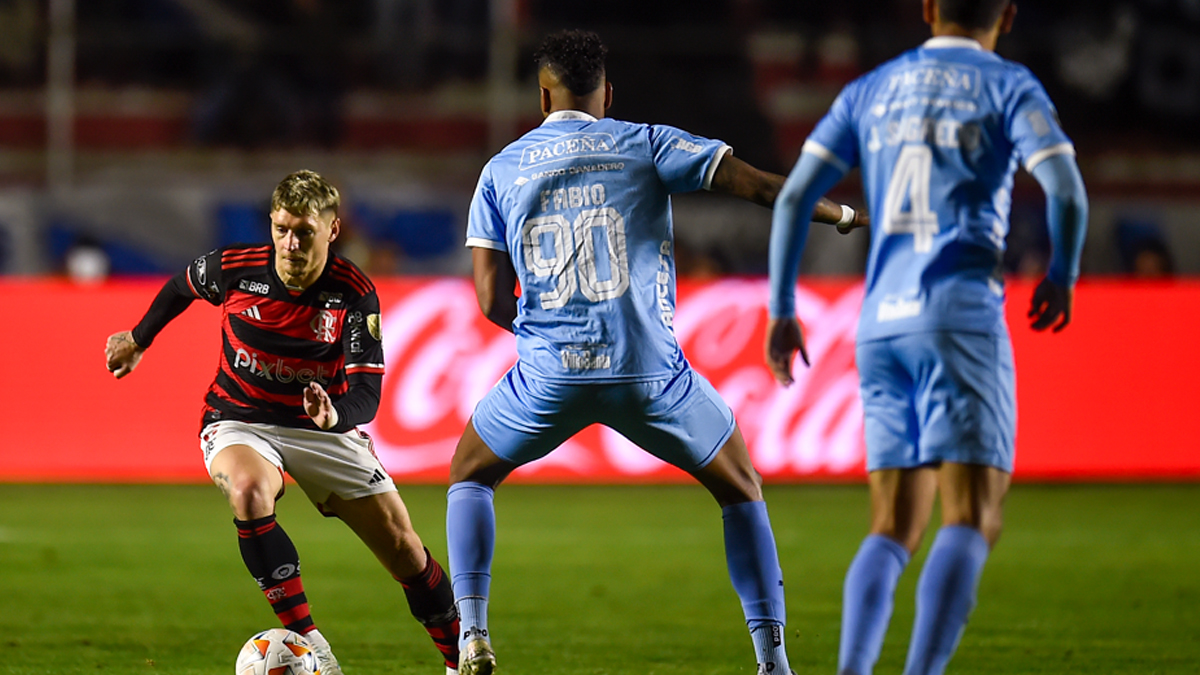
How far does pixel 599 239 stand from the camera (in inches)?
192

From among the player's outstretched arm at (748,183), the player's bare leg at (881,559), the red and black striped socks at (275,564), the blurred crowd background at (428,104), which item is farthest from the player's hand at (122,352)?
the blurred crowd background at (428,104)

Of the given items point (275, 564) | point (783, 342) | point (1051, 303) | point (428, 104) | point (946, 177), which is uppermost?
point (946, 177)

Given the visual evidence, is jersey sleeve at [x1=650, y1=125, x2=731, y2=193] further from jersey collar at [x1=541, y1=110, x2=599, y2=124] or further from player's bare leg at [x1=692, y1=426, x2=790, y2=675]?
player's bare leg at [x1=692, y1=426, x2=790, y2=675]

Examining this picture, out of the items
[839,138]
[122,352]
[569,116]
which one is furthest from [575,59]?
[122,352]

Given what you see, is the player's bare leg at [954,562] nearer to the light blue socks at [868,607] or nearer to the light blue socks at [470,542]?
the light blue socks at [868,607]

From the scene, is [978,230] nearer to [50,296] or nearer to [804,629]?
[804,629]

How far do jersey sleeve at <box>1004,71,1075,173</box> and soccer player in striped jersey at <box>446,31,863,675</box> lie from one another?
1.03 metres

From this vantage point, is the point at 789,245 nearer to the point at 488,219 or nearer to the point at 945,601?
the point at 945,601

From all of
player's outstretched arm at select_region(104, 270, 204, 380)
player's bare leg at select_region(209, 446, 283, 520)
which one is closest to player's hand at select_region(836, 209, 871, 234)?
player's bare leg at select_region(209, 446, 283, 520)

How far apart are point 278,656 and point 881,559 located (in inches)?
84.8

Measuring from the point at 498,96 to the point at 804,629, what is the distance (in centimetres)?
1082

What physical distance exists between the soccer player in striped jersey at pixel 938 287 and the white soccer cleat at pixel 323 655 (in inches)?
76.9

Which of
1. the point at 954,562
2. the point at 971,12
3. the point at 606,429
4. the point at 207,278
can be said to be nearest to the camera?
the point at 954,562

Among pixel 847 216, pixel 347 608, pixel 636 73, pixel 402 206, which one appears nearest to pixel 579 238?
pixel 847 216
